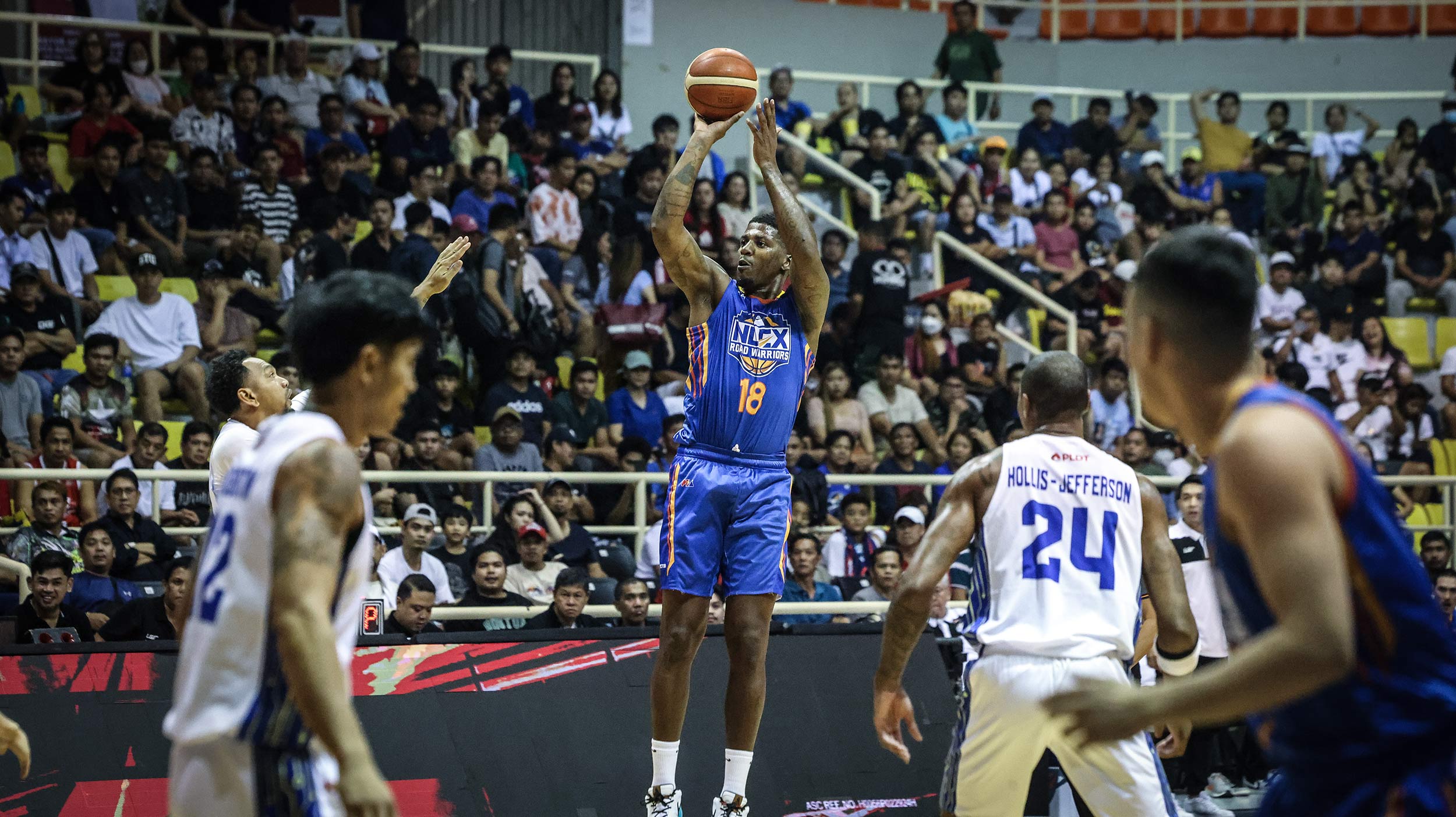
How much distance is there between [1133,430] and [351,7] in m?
9.26

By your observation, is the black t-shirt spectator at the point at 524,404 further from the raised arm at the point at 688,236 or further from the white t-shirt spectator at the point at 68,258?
the raised arm at the point at 688,236

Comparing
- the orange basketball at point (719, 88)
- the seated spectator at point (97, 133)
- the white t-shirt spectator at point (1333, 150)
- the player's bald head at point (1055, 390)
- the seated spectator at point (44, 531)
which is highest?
the white t-shirt spectator at point (1333, 150)

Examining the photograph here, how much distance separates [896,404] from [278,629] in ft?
33.0

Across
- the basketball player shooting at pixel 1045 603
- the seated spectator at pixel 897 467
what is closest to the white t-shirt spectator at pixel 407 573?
the seated spectator at pixel 897 467

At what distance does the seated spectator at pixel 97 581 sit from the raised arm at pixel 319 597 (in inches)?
237

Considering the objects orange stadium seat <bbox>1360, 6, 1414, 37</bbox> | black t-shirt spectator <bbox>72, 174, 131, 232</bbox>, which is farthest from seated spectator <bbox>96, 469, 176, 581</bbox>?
orange stadium seat <bbox>1360, 6, 1414, 37</bbox>

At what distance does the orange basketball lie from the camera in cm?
653

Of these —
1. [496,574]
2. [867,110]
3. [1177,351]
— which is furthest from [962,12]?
[1177,351]

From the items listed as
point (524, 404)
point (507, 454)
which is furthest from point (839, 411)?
point (507, 454)

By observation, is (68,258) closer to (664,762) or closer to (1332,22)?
(664,762)

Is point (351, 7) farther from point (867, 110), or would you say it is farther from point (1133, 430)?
point (1133, 430)

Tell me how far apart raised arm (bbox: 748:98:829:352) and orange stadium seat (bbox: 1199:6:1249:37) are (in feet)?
54.4

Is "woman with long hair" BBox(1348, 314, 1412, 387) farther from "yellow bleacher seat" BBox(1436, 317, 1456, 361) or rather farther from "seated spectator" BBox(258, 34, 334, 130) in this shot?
"seated spectator" BBox(258, 34, 334, 130)

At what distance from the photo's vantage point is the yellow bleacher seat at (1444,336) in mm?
15578
